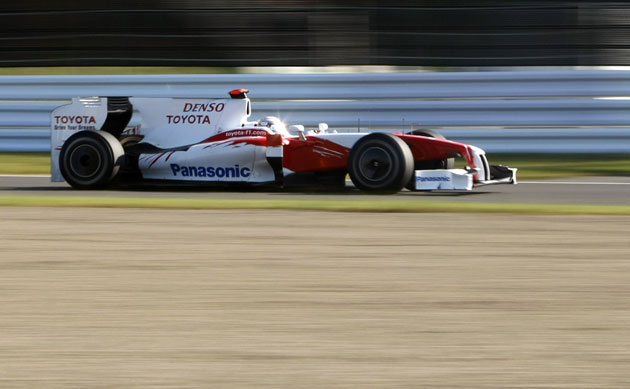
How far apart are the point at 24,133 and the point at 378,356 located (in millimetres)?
10882

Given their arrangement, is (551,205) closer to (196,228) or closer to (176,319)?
(196,228)

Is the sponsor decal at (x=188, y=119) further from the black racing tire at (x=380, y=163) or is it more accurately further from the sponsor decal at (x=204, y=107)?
the black racing tire at (x=380, y=163)

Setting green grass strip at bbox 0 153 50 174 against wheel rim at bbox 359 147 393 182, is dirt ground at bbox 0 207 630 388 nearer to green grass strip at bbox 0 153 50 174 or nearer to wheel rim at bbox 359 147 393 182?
wheel rim at bbox 359 147 393 182

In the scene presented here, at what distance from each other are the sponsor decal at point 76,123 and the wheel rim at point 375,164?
2868mm

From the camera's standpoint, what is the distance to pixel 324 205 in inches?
331

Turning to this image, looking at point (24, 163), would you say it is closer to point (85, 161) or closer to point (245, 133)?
point (85, 161)

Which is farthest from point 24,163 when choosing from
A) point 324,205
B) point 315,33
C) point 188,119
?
point 324,205

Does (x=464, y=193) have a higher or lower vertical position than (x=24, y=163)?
lower

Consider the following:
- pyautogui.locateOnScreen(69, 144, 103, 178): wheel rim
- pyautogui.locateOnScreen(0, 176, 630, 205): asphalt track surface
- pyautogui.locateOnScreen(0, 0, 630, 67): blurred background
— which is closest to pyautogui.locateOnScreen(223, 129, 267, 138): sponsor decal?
pyautogui.locateOnScreen(0, 176, 630, 205): asphalt track surface

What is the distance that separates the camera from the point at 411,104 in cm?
1301

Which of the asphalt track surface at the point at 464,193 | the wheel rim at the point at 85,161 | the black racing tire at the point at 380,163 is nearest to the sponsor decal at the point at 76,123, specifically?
the wheel rim at the point at 85,161

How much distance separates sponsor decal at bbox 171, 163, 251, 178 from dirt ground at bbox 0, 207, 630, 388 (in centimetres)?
247

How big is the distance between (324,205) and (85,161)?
2.86 m

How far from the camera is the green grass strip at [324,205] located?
803cm
